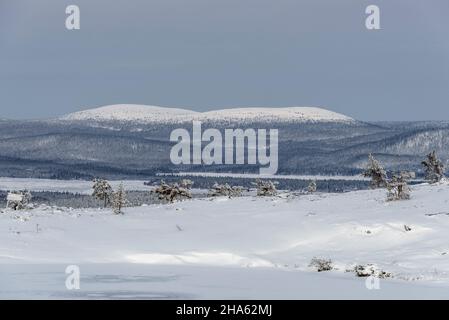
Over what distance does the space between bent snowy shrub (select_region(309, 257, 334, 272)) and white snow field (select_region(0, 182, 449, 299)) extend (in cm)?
17

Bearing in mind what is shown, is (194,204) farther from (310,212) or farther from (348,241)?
(348,241)

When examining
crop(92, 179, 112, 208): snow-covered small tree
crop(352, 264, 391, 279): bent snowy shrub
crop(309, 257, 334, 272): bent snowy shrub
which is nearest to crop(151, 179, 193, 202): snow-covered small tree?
crop(92, 179, 112, 208): snow-covered small tree

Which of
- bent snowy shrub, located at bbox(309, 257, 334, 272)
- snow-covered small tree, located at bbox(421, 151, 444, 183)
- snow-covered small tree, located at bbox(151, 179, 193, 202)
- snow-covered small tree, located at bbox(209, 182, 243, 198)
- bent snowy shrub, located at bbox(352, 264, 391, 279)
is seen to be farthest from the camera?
snow-covered small tree, located at bbox(421, 151, 444, 183)

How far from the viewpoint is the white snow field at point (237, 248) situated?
19000mm

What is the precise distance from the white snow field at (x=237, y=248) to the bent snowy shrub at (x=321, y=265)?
166mm

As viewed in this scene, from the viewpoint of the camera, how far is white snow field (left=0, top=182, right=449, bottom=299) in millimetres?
19000

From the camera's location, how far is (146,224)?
113ft

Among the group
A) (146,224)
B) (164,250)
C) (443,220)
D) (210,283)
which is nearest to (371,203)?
(443,220)

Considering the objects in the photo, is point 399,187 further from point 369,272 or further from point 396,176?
point 369,272

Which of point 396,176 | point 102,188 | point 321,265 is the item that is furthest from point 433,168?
point 321,265

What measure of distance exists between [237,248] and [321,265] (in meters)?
5.29

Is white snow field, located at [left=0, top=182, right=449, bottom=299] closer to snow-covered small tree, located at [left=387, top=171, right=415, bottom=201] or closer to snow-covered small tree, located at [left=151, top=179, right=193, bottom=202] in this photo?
snow-covered small tree, located at [left=387, top=171, right=415, bottom=201]

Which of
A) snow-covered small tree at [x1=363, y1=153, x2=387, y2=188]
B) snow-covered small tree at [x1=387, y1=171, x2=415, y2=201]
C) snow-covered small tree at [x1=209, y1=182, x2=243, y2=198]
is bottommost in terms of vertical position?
snow-covered small tree at [x1=387, y1=171, x2=415, y2=201]

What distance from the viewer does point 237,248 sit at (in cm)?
2884
